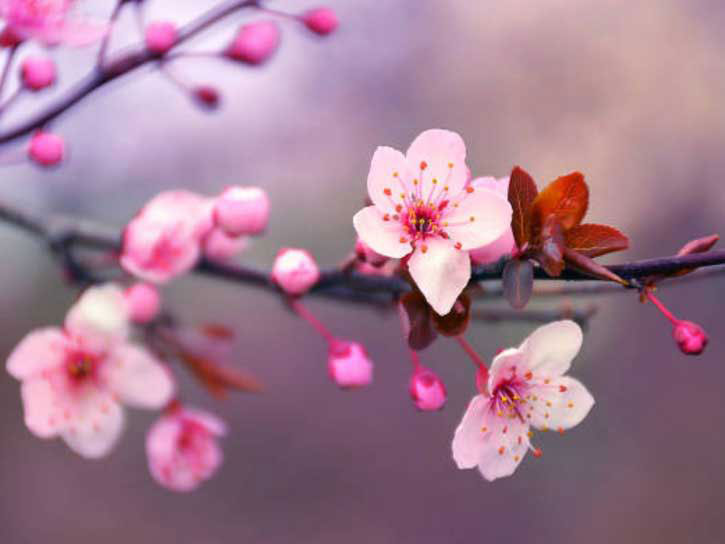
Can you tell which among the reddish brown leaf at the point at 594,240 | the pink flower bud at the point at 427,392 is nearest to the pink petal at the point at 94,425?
the pink flower bud at the point at 427,392

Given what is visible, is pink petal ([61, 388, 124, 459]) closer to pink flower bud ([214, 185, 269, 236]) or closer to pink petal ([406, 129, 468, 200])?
pink flower bud ([214, 185, 269, 236])

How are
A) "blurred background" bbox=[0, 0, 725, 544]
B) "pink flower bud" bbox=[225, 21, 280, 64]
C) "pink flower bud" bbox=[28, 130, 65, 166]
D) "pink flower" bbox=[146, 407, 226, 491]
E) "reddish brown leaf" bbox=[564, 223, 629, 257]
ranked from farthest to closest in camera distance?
"blurred background" bbox=[0, 0, 725, 544]
"pink flower" bbox=[146, 407, 226, 491]
"pink flower bud" bbox=[225, 21, 280, 64]
"pink flower bud" bbox=[28, 130, 65, 166]
"reddish brown leaf" bbox=[564, 223, 629, 257]

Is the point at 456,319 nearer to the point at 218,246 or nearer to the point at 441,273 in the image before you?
the point at 441,273

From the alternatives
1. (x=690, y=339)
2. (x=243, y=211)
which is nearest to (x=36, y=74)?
(x=243, y=211)

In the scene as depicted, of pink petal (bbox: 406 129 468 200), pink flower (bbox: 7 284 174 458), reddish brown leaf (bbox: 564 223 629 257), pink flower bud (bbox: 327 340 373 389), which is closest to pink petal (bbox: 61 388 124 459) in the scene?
pink flower (bbox: 7 284 174 458)

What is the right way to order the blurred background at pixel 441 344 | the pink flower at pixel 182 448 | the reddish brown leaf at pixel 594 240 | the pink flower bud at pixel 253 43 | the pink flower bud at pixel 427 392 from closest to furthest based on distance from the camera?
the reddish brown leaf at pixel 594 240 < the pink flower bud at pixel 427 392 < the pink flower bud at pixel 253 43 < the pink flower at pixel 182 448 < the blurred background at pixel 441 344

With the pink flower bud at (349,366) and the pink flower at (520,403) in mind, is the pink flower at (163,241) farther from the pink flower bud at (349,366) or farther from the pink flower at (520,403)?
the pink flower at (520,403)
